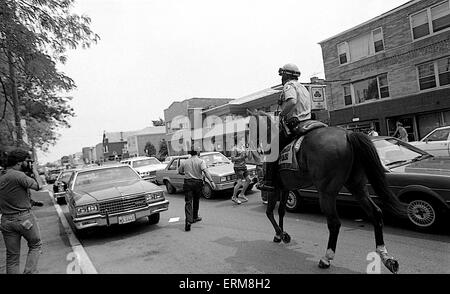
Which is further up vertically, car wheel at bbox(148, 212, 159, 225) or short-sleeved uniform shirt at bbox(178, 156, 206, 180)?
short-sleeved uniform shirt at bbox(178, 156, 206, 180)

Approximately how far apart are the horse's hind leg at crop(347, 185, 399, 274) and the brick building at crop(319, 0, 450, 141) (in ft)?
60.9

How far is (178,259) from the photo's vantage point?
509 centimetres

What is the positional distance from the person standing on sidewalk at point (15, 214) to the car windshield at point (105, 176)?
3488 millimetres

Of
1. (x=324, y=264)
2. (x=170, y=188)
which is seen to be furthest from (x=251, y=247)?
(x=170, y=188)

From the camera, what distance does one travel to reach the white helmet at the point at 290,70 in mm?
5328

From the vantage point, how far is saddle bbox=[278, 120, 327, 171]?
4793 mm

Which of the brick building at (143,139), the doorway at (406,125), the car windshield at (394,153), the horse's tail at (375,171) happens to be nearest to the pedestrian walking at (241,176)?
the car windshield at (394,153)

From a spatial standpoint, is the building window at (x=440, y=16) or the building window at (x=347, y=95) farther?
the building window at (x=347, y=95)

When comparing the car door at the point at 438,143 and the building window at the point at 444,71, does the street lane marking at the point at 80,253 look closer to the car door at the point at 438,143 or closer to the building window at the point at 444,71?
the car door at the point at 438,143

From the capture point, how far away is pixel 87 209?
6.50 metres

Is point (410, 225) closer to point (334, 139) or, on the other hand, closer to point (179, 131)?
point (334, 139)

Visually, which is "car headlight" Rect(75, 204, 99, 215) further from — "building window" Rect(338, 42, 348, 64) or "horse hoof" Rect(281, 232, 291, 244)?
"building window" Rect(338, 42, 348, 64)

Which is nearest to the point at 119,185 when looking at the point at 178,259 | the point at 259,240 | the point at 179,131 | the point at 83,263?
the point at 83,263

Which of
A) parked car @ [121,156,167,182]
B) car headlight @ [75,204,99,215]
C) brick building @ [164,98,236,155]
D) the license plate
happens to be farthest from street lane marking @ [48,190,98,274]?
brick building @ [164,98,236,155]
